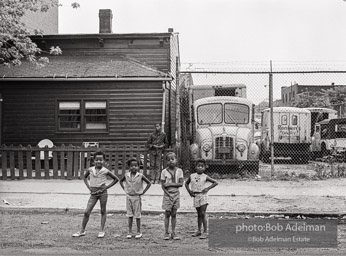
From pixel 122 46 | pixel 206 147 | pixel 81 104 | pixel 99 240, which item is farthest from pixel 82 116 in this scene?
pixel 99 240

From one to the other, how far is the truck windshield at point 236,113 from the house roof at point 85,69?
2.55 metres

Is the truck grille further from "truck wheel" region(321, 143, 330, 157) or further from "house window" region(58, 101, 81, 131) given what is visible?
"truck wheel" region(321, 143, 330, 157)

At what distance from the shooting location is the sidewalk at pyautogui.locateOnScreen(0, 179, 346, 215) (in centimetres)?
1165

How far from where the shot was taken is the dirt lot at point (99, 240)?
7.64 m

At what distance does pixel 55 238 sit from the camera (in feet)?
28.3

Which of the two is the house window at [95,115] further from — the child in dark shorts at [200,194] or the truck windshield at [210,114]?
the child in dark shorts at [200,194]

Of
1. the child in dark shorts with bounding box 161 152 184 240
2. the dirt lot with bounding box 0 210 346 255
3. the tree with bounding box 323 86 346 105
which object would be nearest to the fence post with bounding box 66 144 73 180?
the dirt lot with bounding box 0 210 346 255

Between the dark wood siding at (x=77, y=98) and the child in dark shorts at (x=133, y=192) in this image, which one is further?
the dark wood siding at (x=77, y=98)

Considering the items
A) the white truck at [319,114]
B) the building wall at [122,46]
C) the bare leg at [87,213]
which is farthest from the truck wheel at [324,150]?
the bare leg at [87,213]

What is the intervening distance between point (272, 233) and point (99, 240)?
2.69 metres

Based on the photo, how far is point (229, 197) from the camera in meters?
13.2

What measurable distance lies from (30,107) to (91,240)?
1318 cm

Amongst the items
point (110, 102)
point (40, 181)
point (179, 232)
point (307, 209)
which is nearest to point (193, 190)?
point (179, 232)

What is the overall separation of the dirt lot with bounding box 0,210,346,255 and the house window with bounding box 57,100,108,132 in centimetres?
988
